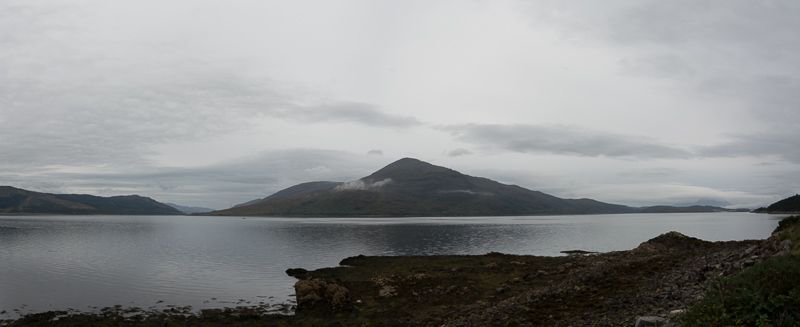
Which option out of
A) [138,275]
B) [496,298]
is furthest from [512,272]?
[138,275]

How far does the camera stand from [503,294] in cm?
3759

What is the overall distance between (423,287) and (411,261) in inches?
912

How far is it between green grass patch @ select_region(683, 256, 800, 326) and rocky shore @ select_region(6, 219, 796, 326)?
1741 mm

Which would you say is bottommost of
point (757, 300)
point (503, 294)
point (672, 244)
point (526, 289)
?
point (503, 294)

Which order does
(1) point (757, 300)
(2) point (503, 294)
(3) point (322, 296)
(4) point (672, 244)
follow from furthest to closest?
(4) point (672, 244), (3) point (322, 296), (2) point (503, 294), (1) point (757, 300)

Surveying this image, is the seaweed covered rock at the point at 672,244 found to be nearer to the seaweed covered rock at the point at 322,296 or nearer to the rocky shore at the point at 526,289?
the rocky shore at the point at 526,289

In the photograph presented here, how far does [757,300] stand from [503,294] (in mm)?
27105

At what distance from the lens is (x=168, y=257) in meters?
81.3

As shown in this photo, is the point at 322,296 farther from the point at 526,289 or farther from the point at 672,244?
the point at 672,244

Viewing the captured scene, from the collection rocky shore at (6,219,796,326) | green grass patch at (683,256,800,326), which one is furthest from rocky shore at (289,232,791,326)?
green grass patch at (683,256,800,326)

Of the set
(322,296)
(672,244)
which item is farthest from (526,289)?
(672,244)

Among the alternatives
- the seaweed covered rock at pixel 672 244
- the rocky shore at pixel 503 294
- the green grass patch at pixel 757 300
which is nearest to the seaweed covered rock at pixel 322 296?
the rocky shore at pixel 503 294

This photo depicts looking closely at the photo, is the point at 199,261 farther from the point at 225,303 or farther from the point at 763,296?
the point at 763,296

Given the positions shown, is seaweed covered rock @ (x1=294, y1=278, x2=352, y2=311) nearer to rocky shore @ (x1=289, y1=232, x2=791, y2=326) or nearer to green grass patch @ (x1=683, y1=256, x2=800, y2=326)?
rocky shore @ (x1=289, y1=232, x2=791, y2=326)
